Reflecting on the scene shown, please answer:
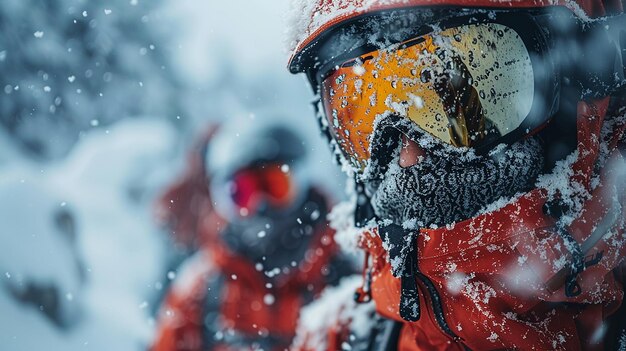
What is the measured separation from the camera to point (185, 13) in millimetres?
11906

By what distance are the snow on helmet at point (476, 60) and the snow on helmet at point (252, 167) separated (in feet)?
9.37

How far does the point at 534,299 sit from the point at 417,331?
0.53 m

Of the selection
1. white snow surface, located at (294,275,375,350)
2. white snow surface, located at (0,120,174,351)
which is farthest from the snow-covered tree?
white snow surface, located at (294,275,375,350)

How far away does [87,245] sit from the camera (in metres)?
7.07

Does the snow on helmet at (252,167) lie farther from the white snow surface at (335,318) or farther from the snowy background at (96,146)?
the white snow surface at (335,318)

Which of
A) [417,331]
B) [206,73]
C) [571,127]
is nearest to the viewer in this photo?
[571,127]

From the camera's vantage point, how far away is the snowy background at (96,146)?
227 inches

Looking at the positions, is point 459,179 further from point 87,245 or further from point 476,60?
point 87,245

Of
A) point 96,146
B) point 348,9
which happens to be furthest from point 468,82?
point 96,146

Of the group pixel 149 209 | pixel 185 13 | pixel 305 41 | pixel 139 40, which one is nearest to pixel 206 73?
pixel 185 13

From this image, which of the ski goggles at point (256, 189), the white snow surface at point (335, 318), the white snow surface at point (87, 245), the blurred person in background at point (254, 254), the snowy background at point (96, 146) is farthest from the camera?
the snowy background at point (96, 146)

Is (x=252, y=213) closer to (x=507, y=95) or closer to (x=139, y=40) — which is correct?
(x=507, y=95)

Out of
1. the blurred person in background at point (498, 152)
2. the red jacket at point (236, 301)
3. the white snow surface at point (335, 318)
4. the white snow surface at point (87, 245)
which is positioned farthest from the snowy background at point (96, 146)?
the white snow surface at point (335, 318)

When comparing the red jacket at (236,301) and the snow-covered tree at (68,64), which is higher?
the snow-covered tree at (68,64)
